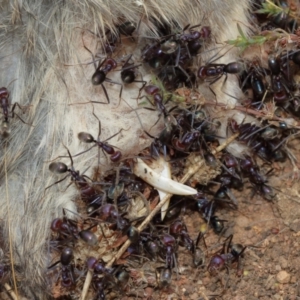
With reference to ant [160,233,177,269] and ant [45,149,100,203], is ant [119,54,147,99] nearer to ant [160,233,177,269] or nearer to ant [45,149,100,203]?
ant [45,149,100,203]

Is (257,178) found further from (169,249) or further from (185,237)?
(169,249)

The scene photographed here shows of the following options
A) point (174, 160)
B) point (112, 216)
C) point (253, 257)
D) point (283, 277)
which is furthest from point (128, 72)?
point (283, 277)

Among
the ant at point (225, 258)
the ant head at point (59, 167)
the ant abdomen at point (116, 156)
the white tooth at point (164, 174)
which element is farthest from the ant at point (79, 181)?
the ant at point (225, 258)

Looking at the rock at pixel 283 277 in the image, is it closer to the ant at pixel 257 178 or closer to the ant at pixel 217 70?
the ant at pixel 257 178

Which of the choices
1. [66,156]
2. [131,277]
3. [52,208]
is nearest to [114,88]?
[66,156]

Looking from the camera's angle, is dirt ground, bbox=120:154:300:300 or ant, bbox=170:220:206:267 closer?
dirt ground, bbox=120:154:300:300

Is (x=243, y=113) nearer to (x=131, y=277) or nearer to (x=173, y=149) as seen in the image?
(x=173, y=149)

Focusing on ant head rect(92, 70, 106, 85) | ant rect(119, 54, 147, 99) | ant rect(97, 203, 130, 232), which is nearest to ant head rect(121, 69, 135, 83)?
ant rect(119, 54, 147, 99)
